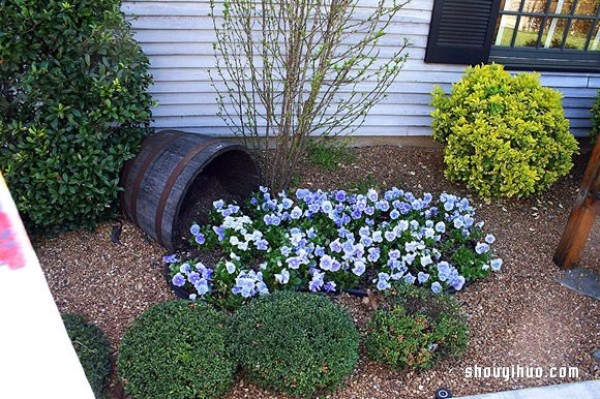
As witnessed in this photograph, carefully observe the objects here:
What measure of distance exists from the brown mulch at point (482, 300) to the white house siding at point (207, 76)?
0.81m

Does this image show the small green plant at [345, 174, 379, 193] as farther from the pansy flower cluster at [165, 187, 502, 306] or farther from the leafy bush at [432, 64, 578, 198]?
the leafy bush at [432, 64, 578, 198]

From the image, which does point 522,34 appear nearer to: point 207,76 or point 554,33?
point 554,33

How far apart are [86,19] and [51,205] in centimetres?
97

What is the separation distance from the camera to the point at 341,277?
260cm

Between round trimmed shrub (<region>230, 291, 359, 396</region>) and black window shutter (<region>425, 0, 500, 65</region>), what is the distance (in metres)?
2.25

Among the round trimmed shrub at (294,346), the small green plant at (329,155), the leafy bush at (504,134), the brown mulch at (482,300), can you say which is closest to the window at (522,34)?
the leafy bush at (504,134)

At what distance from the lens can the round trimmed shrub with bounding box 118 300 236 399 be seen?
189cm

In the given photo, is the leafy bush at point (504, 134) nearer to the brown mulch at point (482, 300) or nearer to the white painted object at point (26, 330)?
the brown mulch at point (482, 300)

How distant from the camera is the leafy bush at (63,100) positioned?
245cm

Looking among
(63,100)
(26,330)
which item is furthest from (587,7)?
(26,330)

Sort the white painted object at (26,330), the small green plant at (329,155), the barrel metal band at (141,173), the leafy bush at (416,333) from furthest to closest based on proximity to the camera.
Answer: the small green plant at (329,155) → the barrel metal band at (141,173) → the leafy bush at (416,333) → the white painted object at (26,330)

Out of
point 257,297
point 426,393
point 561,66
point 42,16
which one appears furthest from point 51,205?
point 561,66

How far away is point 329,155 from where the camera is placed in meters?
3.68

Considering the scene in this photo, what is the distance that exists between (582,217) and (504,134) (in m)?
0.70
